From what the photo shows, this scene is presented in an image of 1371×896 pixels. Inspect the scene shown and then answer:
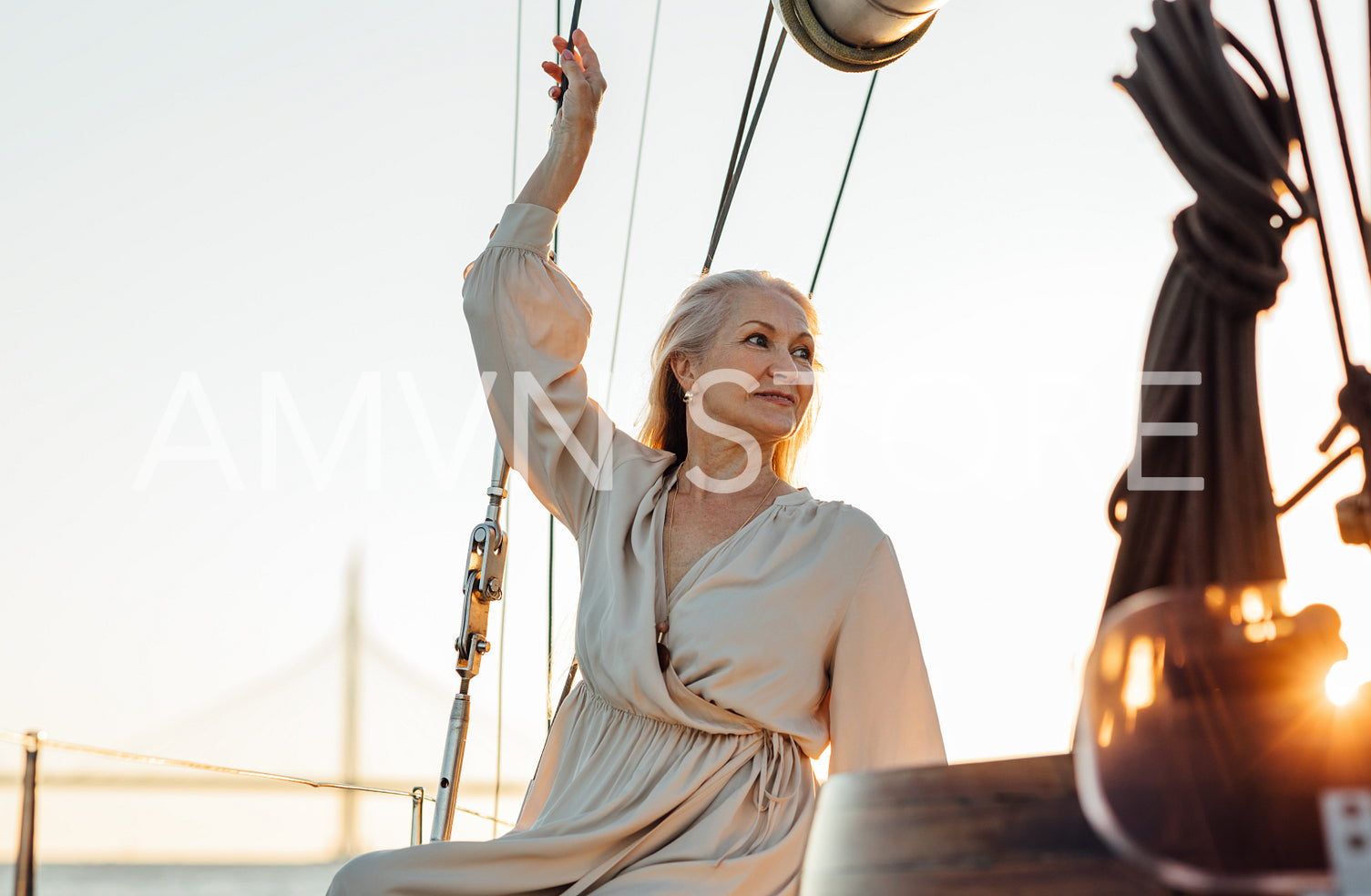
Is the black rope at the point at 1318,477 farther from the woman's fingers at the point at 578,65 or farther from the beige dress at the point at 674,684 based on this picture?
the woman's fingers at the point at 578,65

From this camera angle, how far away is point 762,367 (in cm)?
201

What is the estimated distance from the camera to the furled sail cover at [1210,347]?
67 cm

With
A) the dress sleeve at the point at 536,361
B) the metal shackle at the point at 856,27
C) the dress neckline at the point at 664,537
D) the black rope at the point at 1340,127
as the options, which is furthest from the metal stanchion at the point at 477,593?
the black rope at the point at 1340,127

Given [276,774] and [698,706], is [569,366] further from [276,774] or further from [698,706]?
[276,774]

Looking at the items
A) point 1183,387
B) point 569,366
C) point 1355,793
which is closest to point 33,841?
point 569,366

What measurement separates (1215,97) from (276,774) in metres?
2.53

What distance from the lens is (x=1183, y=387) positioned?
2.29 ft

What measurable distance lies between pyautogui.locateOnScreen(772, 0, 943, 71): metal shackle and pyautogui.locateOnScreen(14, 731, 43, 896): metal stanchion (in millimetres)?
1726

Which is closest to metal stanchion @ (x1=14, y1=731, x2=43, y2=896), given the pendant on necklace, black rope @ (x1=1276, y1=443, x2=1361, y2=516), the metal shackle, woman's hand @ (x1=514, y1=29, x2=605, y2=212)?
the pendant on necklace

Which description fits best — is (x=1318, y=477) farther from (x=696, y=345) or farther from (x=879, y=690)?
(x=696, y=345)

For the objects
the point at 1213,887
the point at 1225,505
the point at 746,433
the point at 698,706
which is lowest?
the point at 1213,887

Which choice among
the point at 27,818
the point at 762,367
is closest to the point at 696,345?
the point at 762,367

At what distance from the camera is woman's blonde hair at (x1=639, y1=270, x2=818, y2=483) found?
2.09 m

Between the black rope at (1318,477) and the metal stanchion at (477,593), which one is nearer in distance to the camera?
the black rope at (1318,477)
